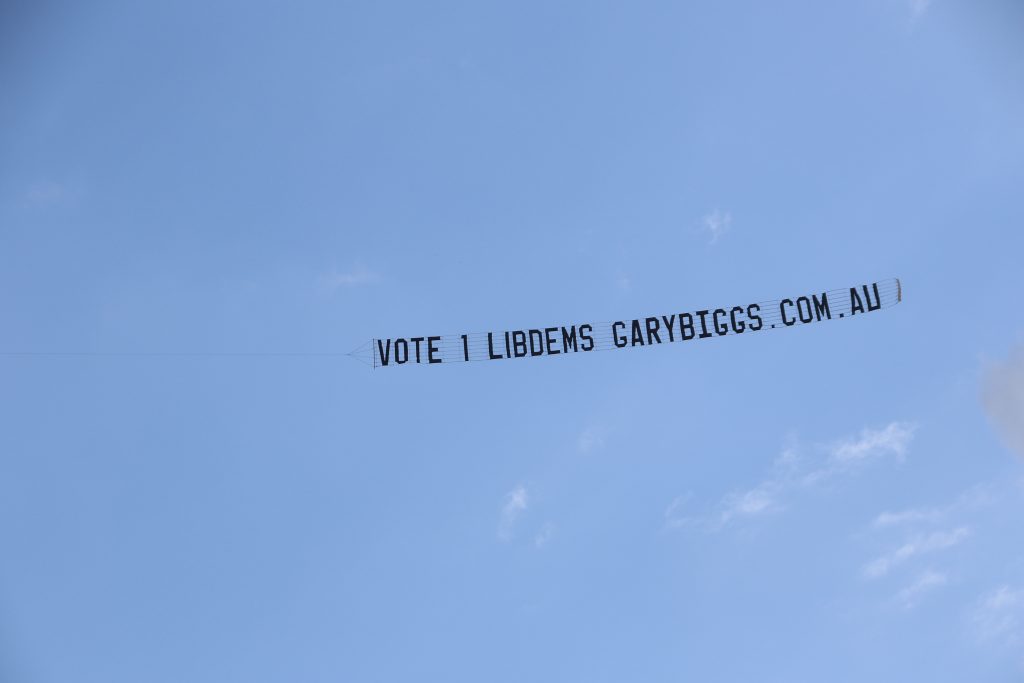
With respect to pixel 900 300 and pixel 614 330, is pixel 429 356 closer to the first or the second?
pixel 614 330

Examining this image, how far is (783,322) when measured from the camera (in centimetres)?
4319

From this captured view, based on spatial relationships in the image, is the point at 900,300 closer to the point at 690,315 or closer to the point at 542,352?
the point at 690,315

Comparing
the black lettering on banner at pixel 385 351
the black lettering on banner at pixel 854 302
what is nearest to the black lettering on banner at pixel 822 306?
the black lettering on banner at pixel 854 302

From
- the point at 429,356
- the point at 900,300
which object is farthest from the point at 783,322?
the point at 429,356

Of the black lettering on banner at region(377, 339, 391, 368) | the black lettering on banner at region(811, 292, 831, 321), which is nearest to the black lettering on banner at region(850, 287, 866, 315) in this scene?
the black lettering on banner at region(811, 292, 831, 321)

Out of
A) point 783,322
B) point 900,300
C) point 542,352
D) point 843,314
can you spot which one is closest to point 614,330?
point 542,352

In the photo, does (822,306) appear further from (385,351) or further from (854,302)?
(385,351)

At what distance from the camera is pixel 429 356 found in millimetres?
42594

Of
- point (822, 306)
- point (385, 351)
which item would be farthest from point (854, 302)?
point (385, 351)

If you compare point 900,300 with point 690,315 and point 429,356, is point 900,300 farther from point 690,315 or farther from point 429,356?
point 429,356

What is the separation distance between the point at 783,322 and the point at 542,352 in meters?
12.3

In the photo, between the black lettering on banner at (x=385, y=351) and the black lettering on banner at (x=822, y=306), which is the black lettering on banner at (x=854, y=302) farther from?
the black lettering on banner at (x=385, y=351)

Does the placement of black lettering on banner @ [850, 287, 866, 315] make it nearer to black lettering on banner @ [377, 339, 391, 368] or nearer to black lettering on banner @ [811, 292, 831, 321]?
black lettering on banner @ [811, 292, 831, 321]

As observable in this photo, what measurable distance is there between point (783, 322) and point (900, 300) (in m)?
6.55
